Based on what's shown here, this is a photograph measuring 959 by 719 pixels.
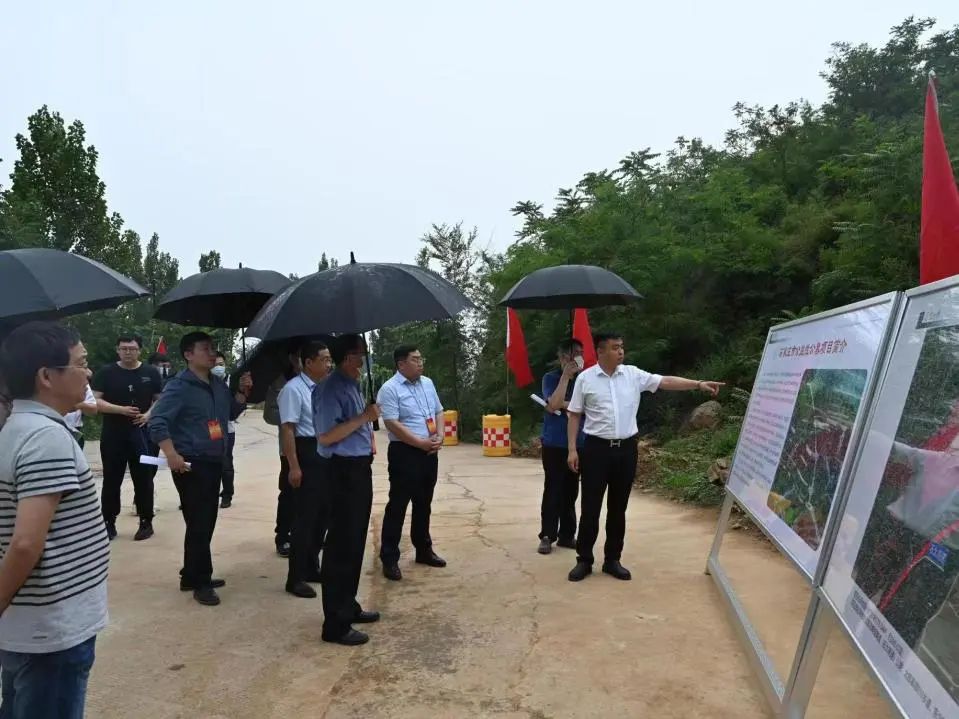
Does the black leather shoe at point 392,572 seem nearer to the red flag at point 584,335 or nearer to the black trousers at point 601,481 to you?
the black trousers at point 601,481

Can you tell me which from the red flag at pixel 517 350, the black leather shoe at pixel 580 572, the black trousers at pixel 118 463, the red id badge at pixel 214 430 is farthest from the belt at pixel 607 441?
the red flag at pixel 517 350

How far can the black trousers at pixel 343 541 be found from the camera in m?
3.98

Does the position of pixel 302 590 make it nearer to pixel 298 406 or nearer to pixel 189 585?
pixel 189 585

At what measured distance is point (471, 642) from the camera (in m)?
4.00

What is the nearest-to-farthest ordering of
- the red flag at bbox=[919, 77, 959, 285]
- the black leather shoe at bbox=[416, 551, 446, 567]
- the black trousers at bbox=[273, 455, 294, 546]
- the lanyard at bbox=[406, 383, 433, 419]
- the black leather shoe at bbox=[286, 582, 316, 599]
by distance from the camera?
the red flag at bbox=[919, 77, 959, 285] < the black leather shoe at bbox=[286, 582, 316, 599] < the lanyard at bbox=[406, 383, 433, 419] < the black leather shoe at bbox=[416, 551, 446, 567] < the black trousers at bbox=[273, 455, 294, 546]

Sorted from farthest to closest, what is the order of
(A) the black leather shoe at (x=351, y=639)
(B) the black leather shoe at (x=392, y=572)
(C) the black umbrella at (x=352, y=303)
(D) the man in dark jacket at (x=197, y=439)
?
(B) the black leather shoe at (x=392, y=572)
(D) the man in dark jacket at (x=197, y=439)
(A) the black leather shoe at (x=351, y=639)
(C) the black umbrella at (x=352, y=303)

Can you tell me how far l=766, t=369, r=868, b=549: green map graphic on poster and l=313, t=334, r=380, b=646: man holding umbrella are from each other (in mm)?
2122

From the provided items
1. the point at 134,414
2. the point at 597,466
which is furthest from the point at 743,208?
the point at 134,414

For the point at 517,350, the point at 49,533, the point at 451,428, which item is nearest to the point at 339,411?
the point at 49,533

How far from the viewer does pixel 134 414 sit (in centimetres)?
616

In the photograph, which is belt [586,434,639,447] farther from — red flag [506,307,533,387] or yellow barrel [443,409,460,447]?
yellow barrel [443,409,460,447]

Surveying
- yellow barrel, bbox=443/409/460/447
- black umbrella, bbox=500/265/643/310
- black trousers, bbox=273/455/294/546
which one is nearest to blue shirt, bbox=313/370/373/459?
black trousers, bbox=273/455/294/546

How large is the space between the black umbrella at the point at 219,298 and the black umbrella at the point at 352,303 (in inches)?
64.0

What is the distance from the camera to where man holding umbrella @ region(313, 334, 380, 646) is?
157 inches
